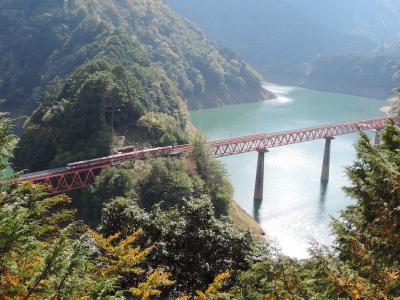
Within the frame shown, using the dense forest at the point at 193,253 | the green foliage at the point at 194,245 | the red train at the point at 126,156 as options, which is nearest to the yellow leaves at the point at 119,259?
the dense forest at the point at 193,253

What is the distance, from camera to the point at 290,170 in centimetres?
6906

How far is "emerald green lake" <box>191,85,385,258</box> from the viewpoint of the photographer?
51.5 m

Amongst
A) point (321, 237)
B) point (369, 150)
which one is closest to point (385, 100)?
point (321, 237)

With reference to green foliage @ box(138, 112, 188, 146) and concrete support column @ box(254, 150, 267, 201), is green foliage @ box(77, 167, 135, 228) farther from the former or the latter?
concrete support column @ box(254, 150, 267, 201)

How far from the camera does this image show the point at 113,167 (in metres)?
42.7

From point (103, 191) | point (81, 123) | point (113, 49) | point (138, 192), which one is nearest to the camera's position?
point (103, 191)

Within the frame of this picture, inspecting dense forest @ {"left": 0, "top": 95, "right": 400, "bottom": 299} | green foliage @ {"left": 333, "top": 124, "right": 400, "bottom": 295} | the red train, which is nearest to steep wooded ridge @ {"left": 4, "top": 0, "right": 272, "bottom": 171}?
the red train

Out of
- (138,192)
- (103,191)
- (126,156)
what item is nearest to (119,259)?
(103,191)

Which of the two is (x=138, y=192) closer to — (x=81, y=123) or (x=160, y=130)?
(x=160, y=130)

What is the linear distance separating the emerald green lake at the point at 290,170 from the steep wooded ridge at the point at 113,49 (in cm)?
1133

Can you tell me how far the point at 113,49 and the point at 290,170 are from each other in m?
38.6

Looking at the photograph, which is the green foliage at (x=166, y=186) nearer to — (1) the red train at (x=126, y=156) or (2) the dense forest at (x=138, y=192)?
(2) the dense forest at (x=138, y=192)

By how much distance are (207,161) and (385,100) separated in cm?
12006

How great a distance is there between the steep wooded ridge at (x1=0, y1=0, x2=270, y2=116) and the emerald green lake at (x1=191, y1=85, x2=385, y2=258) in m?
11.3
